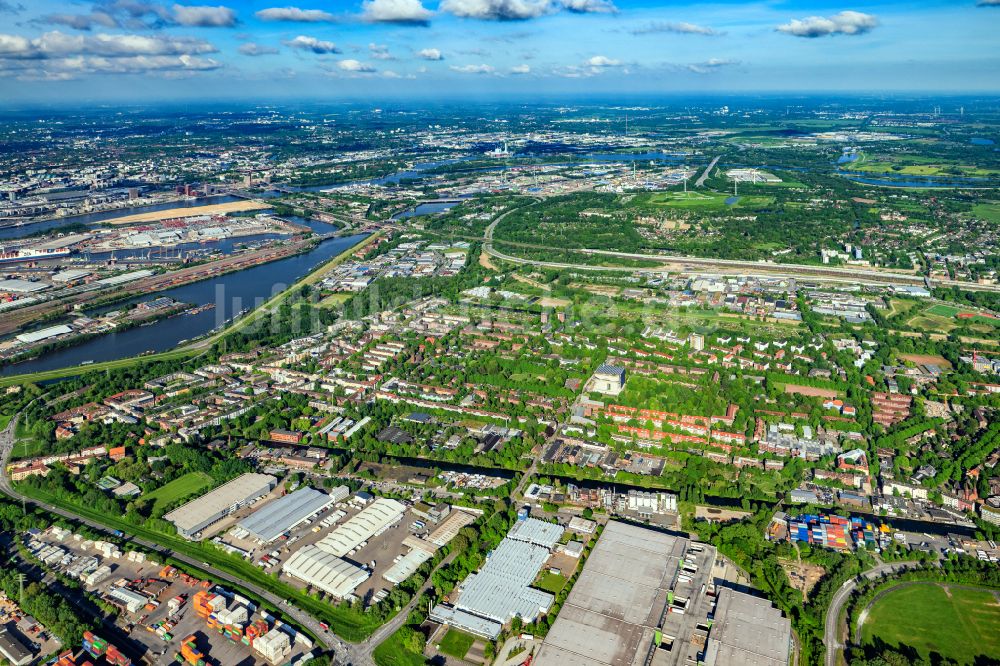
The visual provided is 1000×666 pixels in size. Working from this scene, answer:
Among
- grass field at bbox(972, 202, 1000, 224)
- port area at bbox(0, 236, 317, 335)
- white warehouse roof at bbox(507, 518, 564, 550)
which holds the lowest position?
white warehouse roof at bbox(507, 518, 564, 550)

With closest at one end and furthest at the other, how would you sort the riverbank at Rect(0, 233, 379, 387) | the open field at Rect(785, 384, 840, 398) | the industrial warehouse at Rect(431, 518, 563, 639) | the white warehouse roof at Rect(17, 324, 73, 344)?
1. the industrial warehouse at Rect(431, 518, 563, 639)
2. the open field at Rect(785, 384, 840, 398)
3. the riverbank at Rect(0, 233, 379, 387)
4. the white warehouse roof at Rect(17, 324, 73, 344)

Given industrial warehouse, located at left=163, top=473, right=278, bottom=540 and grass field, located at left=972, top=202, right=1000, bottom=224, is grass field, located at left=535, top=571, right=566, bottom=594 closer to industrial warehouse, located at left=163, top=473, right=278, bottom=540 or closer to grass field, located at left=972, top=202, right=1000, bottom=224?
industrial warehouse, located at left=163, top=473, right=278, bottom=540

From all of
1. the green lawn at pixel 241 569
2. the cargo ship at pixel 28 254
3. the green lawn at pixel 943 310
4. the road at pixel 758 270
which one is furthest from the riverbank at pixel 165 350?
the green lawn at pixel 943 310

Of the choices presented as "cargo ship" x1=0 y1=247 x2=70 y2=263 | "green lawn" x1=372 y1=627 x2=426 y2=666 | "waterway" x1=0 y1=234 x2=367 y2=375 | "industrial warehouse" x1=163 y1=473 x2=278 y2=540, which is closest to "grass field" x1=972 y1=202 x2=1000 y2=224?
"waterway" x1=0 y1=234 x2=367 y2=375

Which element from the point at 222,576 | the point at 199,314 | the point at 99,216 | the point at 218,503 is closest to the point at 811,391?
the point at 218,503

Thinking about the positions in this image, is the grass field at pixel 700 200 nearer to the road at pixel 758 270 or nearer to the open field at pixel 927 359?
the road at pixel 758 270

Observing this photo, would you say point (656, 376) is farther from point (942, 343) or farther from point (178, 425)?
point (178, 425)
